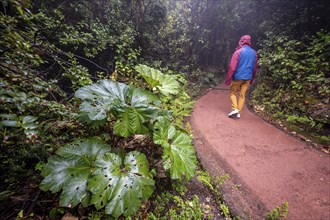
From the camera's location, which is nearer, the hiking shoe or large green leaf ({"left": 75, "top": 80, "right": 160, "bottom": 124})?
large green leaf ({"left": 75, "top": 80, "right": 160, "bottom": 124})

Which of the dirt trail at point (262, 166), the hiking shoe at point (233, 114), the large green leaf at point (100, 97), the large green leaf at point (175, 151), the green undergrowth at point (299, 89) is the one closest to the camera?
the large green leaf at point (100, 97)

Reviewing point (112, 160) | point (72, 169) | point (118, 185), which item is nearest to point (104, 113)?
point (112, 160)

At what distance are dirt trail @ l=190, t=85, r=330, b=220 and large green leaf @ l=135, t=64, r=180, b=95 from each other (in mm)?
1534

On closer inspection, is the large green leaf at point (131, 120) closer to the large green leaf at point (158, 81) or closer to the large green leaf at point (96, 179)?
the large green leaf at point (96, 179)

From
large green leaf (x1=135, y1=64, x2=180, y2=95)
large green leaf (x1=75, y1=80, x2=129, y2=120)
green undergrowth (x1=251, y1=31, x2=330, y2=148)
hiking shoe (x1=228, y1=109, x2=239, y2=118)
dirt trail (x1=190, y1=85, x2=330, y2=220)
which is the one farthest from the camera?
hiking shoe (x1=228, y1=109, x2=239, y2=118)

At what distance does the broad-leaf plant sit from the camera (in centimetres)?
178

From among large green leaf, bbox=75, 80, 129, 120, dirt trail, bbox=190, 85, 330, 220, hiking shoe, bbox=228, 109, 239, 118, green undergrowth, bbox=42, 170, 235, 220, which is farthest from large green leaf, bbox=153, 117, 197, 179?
hiking shoe, bbox=228, 109, 239, 118

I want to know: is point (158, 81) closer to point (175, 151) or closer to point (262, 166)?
point (175, 151)

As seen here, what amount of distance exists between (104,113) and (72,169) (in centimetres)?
65

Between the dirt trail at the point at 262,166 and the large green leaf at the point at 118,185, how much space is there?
159cm

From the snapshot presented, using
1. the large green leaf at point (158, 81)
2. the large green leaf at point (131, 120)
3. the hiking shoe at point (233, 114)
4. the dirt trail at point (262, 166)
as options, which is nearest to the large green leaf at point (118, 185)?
the large green leaf at point (131, 120)

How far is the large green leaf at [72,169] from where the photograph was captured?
1.76 meters

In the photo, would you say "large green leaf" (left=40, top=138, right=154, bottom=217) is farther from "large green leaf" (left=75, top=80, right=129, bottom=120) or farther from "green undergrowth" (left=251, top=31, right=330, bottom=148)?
"green undergrowth" (left=251, top=31, right=330, bottom=148)

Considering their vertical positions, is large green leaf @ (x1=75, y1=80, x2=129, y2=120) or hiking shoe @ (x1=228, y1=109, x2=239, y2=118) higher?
large green leaf @ (x1=75, y1=80, x2=129, y2=120)
